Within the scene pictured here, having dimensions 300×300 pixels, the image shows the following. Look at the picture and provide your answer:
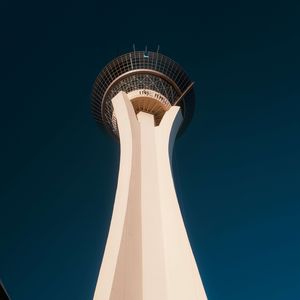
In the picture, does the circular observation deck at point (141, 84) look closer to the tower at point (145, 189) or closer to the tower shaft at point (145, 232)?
the tower at point (145, 189)

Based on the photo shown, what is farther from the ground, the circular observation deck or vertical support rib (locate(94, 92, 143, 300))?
the circular observation deck

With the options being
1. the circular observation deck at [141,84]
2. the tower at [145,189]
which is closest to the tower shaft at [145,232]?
the tower at [145,189]

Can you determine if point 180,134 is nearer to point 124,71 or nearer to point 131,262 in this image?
point 124,71

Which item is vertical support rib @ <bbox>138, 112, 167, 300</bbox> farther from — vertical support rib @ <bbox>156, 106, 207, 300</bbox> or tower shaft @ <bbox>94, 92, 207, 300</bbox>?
vertical support rib @ <bbox>156, 106, 207, 300</bbox>

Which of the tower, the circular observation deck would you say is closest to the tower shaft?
the tower

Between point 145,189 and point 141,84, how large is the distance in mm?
12615

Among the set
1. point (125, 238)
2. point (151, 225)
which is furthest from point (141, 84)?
point (125, 238)

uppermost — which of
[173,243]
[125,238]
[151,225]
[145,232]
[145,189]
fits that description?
[145,189]

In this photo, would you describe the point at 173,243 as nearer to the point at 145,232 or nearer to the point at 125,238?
the point at 145,232

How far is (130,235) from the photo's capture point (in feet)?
67.7

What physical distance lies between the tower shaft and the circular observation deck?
5006 millimetres

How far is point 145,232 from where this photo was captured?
22094 mm

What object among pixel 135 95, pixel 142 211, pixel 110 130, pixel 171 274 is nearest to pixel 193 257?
pixel 171 274

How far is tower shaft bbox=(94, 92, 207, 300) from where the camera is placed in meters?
18.4
